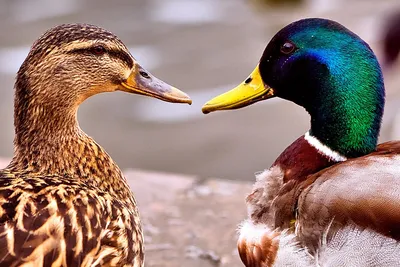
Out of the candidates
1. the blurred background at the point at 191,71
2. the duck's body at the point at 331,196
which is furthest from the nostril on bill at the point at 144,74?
the blurred background at the point at 191,71

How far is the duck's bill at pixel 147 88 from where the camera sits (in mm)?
3318

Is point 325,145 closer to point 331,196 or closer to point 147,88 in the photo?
point 331,196

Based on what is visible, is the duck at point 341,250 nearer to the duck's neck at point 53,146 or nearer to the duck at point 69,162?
the duck at point 69,162

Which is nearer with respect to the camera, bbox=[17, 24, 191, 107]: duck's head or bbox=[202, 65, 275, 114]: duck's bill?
bbox=[17, 24, 191, 107]: duck's head

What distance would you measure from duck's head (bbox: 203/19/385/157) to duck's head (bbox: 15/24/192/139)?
449 mm

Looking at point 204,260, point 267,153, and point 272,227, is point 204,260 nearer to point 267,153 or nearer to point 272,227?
point 272,227

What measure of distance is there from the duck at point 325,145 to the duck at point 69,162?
0.42m

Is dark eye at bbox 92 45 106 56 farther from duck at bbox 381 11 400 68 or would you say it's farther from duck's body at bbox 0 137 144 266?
duck at bbox 381 11 400 68

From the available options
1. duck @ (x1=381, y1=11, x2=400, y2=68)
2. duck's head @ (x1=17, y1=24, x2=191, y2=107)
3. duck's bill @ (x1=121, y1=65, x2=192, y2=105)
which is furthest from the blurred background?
duck's head @ (x1=17, y1=24, x2=191, y2=107)

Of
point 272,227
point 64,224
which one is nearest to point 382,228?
point 272,227

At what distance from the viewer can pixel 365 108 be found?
316 cm

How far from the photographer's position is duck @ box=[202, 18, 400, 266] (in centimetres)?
286

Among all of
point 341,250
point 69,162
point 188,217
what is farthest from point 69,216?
point 188,217

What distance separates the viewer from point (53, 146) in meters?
3.25
